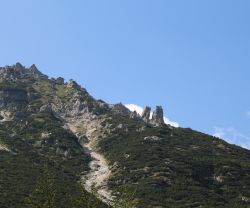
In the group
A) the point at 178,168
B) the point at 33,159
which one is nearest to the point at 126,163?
the point at 178,168

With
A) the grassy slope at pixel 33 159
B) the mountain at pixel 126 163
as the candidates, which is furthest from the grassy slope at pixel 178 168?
the grassy slope at pixel 33 159

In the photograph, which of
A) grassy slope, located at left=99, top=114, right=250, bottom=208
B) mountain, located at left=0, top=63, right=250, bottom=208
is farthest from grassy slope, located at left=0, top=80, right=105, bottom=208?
grassy slope, located at left=99, top=114, right=250, bottom=208

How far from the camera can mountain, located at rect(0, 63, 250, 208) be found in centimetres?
12306

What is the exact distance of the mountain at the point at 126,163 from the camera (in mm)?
123062

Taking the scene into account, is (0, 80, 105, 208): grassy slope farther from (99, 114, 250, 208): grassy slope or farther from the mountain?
(99, 114, 250, 208): grassy slope

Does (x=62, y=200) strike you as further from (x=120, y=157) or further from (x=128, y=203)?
(x=128, y=203)

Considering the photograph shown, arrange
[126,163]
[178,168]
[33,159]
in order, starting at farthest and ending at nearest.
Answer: [126,163]
[33,159]
[178,168]

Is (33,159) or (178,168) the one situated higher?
(178,168)

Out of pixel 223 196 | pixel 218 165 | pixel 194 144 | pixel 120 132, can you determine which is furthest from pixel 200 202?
pixel 120 132

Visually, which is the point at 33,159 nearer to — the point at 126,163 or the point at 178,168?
the point at 126,163

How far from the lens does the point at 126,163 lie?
6048 inches

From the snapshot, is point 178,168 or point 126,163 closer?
point 178,168

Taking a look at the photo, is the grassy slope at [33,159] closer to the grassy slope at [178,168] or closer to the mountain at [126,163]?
the mountain at [126,163]

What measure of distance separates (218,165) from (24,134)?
6654 cm
